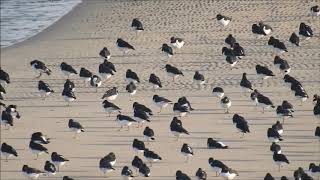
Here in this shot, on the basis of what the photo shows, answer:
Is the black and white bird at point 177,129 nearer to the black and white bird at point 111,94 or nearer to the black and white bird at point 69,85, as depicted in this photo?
the black and white bird at point 111,94

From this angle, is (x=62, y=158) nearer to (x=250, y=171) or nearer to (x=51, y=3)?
(x=250, y=171)

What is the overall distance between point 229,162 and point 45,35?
53.3 feet

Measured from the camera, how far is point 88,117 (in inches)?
893

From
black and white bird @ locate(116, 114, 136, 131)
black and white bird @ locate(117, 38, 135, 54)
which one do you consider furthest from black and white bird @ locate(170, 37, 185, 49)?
black and white bird @ locate(116, 114, 136, 131)

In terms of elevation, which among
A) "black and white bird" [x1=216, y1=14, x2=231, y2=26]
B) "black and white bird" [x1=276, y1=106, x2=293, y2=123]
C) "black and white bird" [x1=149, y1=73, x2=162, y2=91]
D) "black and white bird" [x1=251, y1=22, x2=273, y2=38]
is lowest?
"black and white bird" [x1=276, y1=106, x2=293, y2=123]

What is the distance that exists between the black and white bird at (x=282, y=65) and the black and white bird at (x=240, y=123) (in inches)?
188

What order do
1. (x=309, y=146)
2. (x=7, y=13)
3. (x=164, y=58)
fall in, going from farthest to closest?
(x=7, y=13) < (x=164, y=58) < (x=309, y=146)

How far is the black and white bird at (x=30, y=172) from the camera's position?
717 inches

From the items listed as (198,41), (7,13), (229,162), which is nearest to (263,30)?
(198,41)

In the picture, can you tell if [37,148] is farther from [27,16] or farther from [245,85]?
[27,16]

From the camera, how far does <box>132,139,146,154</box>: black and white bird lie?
19.2m

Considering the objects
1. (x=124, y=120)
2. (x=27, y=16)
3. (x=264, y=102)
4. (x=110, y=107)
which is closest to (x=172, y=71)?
(x=110, y=107)

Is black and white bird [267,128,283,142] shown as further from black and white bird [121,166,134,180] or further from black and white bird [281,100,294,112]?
black and white bird [121,166,134,180]

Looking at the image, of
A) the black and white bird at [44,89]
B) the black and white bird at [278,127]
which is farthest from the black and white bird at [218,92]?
→ the black and white bird at [44,89]
